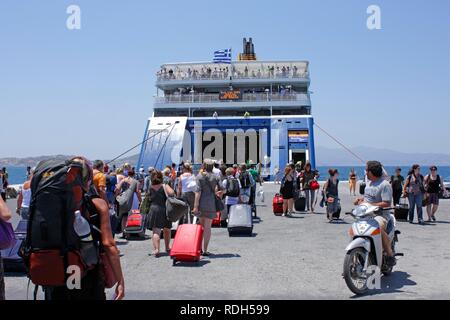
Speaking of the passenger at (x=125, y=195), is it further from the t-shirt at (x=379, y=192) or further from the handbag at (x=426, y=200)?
the handbag at (x=426, y=200)

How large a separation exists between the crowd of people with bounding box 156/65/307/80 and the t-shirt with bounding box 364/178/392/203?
33.3 meters

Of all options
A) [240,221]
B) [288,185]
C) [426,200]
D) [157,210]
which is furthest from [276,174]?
[157,210]

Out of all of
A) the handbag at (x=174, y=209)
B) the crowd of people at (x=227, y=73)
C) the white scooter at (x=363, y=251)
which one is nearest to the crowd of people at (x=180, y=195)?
the handbag at (x=174, y=209)

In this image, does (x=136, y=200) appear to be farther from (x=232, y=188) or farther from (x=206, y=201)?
(x=206, y=201)

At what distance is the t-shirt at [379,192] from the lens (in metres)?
7.08

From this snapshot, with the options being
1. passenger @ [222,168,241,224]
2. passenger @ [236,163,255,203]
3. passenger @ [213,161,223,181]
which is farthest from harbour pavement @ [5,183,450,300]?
passenger @ [213,161,223,181]

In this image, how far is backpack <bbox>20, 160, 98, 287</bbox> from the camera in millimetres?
3430

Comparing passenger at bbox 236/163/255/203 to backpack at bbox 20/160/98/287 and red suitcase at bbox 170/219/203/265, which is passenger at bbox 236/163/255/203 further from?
backpack at bbox 20/160/98/287

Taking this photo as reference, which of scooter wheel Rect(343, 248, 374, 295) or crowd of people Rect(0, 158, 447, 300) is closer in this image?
crowd of people Rect(0, 158, 447, 300)

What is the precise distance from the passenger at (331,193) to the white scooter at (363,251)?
6.95 metres

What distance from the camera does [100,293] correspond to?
12.0 feet
